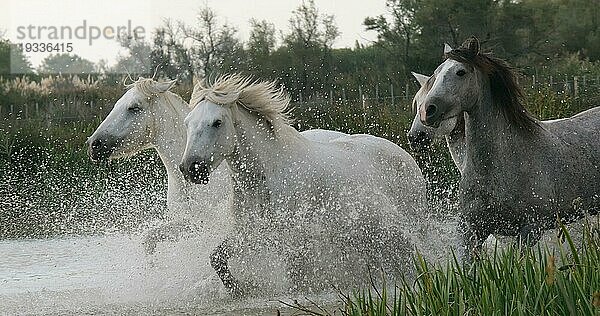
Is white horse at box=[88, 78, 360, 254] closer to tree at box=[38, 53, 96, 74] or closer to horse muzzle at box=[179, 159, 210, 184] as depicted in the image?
horse muzzle at box=[179, 159, 210, 184]

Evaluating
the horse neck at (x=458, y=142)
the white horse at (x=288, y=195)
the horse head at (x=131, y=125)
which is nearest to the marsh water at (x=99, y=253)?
the white horse at (x=288, y=195)

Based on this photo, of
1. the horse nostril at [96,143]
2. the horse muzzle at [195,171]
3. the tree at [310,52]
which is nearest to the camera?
the horse muzzle at [195,171]

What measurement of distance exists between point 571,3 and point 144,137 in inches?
1102

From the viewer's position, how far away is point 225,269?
6266mm

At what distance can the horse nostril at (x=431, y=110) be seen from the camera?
568 cm

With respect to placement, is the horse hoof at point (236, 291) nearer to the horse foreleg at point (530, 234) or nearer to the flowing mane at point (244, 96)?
the flowing mane at point (244, 96)

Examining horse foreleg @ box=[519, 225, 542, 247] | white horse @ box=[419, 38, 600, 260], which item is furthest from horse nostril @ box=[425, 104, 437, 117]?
horse foreleg @ box=[519, 225, 542, 247]

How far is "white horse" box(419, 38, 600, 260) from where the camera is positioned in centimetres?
584

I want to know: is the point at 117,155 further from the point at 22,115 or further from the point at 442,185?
the point at 22,115

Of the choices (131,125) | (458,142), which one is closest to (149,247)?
(131,125)

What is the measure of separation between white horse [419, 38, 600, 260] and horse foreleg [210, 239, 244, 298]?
1354 millimetres

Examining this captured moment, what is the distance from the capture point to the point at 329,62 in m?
25.1

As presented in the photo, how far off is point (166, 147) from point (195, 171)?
1.40m

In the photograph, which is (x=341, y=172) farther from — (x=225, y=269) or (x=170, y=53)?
(x=170, y=53)
